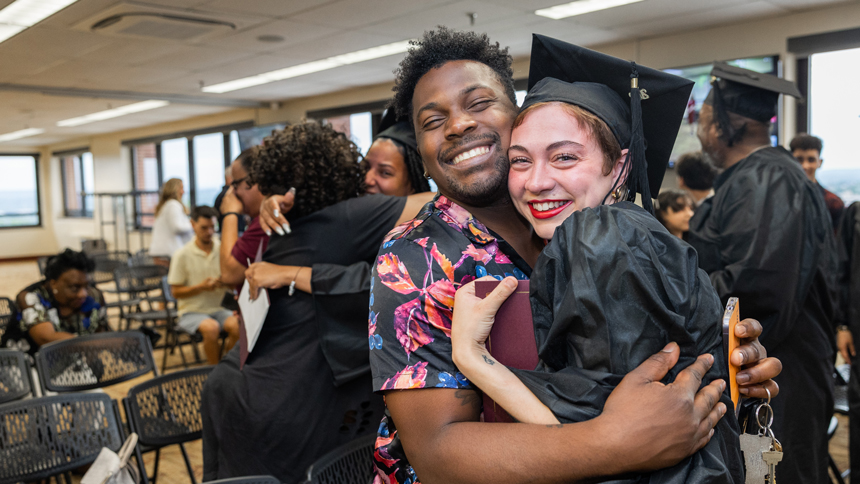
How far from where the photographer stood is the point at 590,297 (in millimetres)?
846

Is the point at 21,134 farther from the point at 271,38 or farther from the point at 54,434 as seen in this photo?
the point at 54,434

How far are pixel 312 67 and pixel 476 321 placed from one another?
7194mm

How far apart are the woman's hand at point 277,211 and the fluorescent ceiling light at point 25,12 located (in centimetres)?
392

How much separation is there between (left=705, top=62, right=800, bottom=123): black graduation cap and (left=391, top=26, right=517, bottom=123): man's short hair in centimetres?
146

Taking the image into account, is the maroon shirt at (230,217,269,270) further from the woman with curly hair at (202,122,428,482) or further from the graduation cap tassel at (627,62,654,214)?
the graduation cap tassel at (627,62,654,214)

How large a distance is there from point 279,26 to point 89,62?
2.81 metres

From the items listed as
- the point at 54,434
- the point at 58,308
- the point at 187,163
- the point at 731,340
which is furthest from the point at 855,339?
the point at 187,163

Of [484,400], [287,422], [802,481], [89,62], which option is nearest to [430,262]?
[484,400]

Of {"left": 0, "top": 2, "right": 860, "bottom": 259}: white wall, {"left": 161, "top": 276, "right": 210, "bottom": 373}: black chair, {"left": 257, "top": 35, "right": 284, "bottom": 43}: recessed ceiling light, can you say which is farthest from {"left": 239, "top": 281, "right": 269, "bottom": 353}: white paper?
{"left": 257, "top": 35, "right": 284, "bottom": 43}: recessed ceiling light

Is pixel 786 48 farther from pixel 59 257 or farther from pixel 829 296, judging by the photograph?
pixel 59 257

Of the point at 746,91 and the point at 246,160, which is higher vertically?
the point at 746,91

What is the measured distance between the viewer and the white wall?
5.45m

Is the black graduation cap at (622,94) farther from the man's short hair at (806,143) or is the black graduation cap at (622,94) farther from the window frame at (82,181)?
the window frame at (82,181)

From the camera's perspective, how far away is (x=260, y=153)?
1.93 metres
